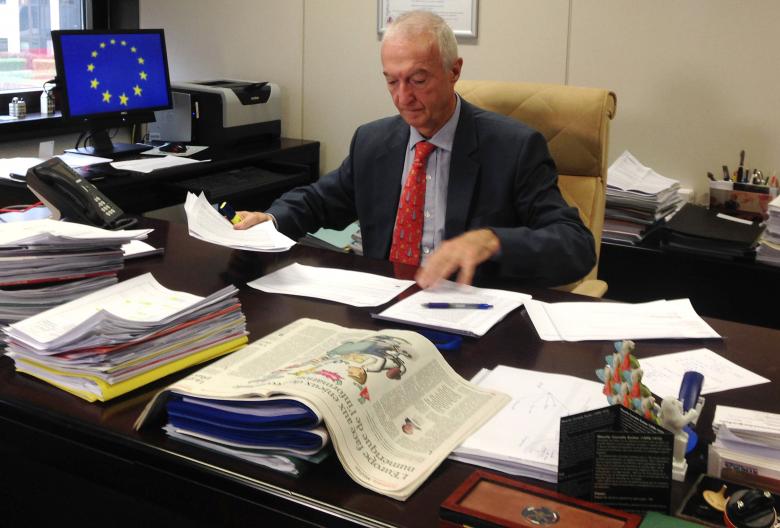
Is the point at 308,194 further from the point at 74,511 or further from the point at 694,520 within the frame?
the point at 694,520

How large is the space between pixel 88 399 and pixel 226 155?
90.7 inches

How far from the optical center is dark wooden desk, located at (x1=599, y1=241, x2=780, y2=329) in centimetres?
271

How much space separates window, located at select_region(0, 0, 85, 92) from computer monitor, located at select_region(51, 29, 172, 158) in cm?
47

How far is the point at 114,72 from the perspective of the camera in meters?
3.37

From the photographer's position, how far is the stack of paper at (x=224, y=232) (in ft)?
5.93

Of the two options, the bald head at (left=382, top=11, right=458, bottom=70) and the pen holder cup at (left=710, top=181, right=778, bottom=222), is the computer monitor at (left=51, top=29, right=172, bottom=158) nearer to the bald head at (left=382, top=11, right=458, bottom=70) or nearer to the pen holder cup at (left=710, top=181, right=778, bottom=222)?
the bald head at (left=382, top=11, right=458, bottom=70)

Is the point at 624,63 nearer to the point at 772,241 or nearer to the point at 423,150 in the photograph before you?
the point at 772,241

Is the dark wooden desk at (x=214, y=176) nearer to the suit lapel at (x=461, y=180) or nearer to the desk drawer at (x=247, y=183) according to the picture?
the desk drawer at (x=247, y=183)

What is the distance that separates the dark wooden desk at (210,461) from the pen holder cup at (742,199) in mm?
1417

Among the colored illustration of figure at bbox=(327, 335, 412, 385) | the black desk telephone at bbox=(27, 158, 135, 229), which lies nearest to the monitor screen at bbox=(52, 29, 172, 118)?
the black desk telephone at bbox=(27, 158, 135, 229)

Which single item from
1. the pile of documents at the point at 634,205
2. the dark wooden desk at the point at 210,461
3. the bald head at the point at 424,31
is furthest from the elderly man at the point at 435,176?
the pile of documents at the point at 634,205

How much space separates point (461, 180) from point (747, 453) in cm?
121

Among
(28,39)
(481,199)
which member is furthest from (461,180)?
(28,39)

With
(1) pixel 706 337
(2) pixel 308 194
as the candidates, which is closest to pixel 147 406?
(1) pixel 706 337
